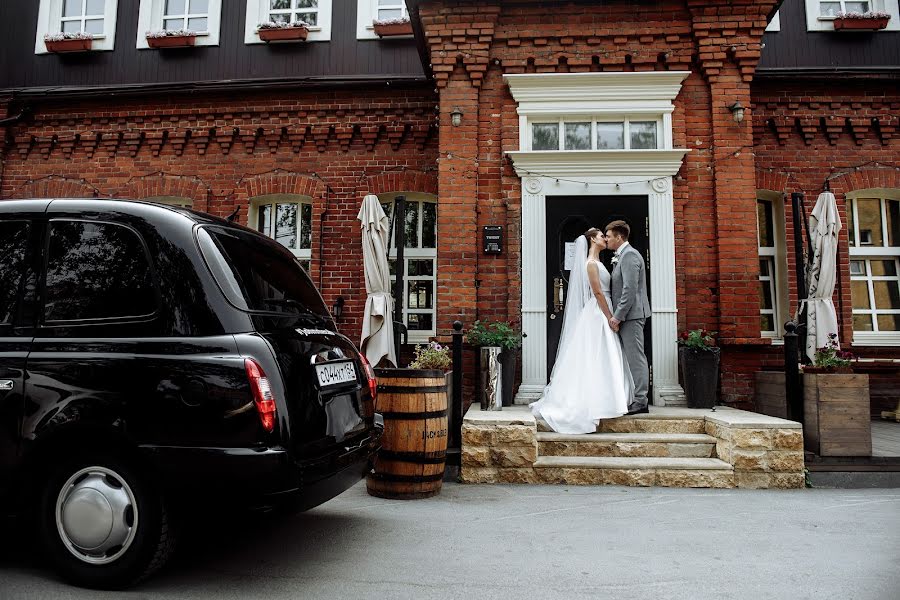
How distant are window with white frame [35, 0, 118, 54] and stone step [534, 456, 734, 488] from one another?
10181mm

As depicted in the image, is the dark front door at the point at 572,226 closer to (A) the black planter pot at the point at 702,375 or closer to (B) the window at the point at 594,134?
(B) the window at the point at 594,134

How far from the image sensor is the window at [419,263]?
28.8 ft

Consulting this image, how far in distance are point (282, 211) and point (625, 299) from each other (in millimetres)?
5780

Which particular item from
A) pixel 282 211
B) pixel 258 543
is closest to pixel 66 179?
pixel 282 211

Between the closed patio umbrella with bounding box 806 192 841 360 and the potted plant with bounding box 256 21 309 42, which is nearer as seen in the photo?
the closed patio umbrella with bounding box 806 192 841 360

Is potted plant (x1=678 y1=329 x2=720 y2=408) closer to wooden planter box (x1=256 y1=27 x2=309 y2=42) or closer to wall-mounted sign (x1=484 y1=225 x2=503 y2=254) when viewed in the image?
wall-mounted sign (x1=484 y1=225 x2=503 y2=254)

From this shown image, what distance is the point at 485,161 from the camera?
7297mm

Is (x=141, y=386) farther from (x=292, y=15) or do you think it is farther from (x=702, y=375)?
(x=292, y=15)

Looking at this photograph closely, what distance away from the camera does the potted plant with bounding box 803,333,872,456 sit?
5430 millimetres

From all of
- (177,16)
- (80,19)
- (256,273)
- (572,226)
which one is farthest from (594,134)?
(80,19)

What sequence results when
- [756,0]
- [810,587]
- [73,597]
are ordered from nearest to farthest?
[73,597]
[810,587]
[756,0]

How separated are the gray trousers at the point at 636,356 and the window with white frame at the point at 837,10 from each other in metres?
6.63

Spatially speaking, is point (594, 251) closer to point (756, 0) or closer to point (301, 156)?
point (756, 0)

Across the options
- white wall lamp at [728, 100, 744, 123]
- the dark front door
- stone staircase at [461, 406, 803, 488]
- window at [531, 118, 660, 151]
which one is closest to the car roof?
stone staircase at [461, 406, 803, 488]
